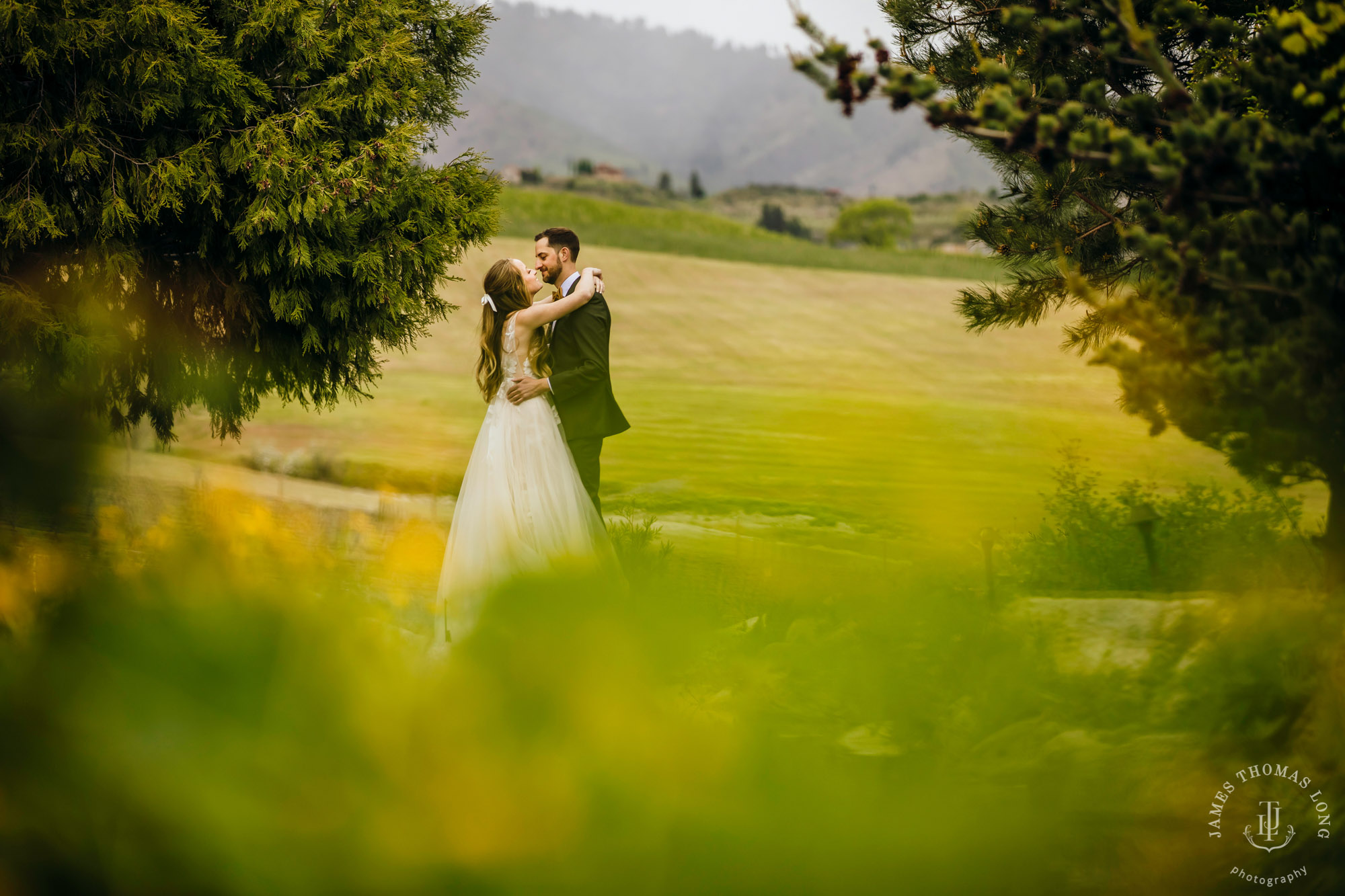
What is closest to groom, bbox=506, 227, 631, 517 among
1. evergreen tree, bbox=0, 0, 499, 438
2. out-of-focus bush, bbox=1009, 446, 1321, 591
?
evergreen tree, bbox=0, 0, 499, 438

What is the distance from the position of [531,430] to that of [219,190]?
316 centimetres

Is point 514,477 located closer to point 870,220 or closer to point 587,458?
point 587,458

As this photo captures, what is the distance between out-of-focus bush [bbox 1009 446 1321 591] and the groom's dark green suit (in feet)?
12.9

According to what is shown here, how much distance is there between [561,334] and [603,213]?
200 feet

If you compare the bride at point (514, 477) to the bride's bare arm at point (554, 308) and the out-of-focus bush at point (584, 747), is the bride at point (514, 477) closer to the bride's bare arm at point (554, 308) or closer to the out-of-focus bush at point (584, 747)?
the bride's bare arm at point (554, 308)

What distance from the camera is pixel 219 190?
678 centimetres

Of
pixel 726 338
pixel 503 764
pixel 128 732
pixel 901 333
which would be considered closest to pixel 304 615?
pixel 128 732

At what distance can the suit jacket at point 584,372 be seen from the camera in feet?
20.9

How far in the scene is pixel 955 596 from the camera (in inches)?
215

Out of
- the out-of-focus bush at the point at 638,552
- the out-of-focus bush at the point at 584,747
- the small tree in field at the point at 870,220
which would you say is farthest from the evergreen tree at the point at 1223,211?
the small tree in field at the point at 870,220
